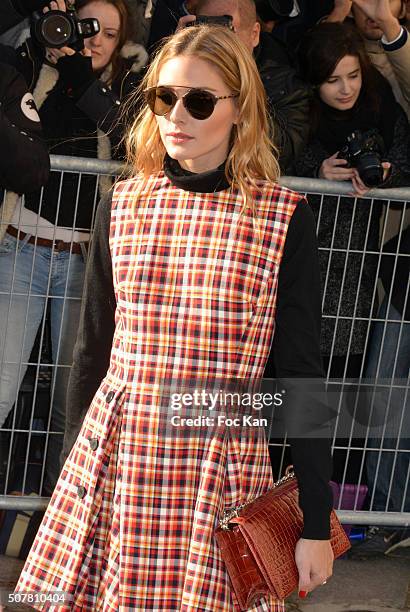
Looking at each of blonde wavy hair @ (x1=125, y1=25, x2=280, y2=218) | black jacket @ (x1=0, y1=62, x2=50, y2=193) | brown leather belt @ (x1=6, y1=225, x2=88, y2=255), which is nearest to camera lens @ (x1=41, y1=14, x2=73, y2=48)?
black jacket @ (x1=0, y1=62, x2=50, y2=193)

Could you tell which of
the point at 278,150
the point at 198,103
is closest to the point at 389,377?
the point at 278,150

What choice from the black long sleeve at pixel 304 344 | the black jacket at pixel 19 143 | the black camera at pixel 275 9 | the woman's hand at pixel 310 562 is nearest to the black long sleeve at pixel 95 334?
the black long sleeve at pixel 304 344

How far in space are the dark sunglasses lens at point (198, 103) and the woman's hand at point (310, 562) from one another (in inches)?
40.0

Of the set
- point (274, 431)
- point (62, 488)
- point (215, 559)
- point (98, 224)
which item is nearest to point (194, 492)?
point (215, 559)

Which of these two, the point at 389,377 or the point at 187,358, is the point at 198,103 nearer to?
the point at 187,358

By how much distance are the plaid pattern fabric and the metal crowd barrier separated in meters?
1.28

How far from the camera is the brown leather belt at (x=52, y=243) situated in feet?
12.0

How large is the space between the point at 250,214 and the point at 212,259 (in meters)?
0.14

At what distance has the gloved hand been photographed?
3736 millimetres

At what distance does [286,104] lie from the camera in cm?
397

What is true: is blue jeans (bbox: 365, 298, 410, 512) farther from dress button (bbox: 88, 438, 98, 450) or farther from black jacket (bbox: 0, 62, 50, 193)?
dress button (bbox: 88, 438, 98, 450)

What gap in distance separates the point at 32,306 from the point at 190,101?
1577 millimetres

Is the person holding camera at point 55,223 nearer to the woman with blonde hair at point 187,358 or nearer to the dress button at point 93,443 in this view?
the woman with blonde hair at point 187,358

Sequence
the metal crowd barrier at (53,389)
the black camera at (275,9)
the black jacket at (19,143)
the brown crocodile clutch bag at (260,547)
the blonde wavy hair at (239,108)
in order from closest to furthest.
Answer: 1. the brown crocodile clutch bag at (260,547)
2. the blonde wavy hair at (239,108)
3. the black jacket at (19,143)
4. the metal crowd barrier at (53,389)
5. the black camera at (275,9)
